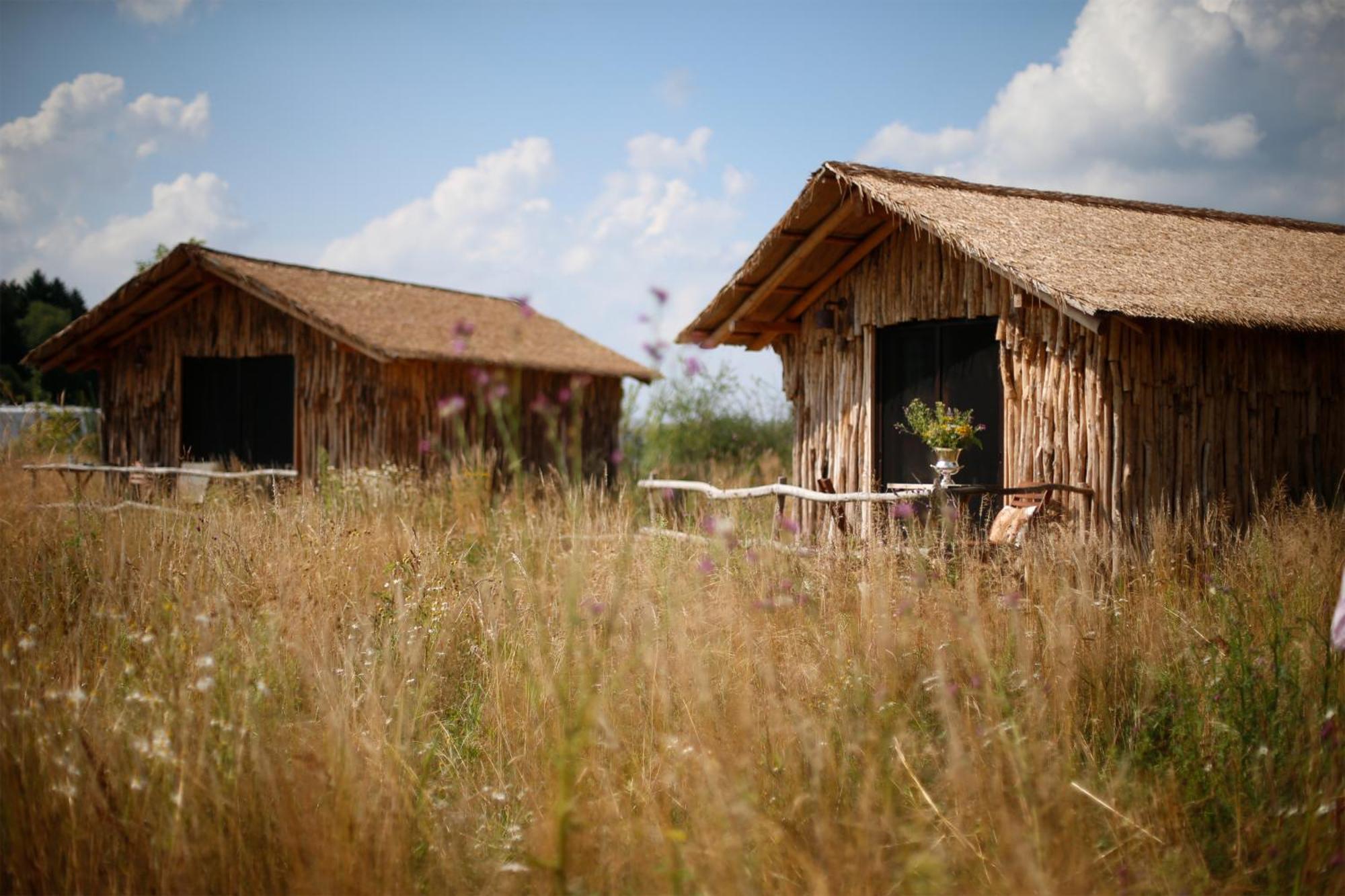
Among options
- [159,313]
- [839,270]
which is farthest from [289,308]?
[839,270]

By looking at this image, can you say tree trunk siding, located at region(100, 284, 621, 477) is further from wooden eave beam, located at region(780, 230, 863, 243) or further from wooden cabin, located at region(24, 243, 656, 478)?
wooden eave beam, located at region(780, 230, 863, 243)

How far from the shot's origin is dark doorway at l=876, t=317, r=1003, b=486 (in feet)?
29.0

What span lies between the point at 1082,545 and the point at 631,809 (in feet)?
14.7

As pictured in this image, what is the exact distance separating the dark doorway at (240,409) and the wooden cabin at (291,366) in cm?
2

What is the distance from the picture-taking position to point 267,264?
14.3 metres

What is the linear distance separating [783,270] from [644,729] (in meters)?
6.49

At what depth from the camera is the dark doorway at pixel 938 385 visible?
29.0 ft

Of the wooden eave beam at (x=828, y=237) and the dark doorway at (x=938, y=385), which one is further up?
the wooden eave beam at (x=828, y=237)

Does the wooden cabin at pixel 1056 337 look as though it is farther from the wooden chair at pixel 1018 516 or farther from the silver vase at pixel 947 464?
the silver vase at pixel 947 464

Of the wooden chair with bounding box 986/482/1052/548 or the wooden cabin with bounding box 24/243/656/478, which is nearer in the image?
the wooden chair with bounding box 986/482/1052/548

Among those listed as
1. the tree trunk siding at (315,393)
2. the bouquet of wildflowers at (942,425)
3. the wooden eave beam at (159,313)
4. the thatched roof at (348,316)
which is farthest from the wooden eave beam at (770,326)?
the wooden eave beam at (159,313)

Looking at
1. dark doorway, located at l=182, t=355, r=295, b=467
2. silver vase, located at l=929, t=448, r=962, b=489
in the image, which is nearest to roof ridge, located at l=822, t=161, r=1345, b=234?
silver vase, located at l=929, t=448, r=962, b=489

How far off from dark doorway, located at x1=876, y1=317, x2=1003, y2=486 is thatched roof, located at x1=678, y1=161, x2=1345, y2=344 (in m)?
0.93

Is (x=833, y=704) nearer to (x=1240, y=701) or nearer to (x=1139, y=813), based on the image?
(x=1139, y=813)
